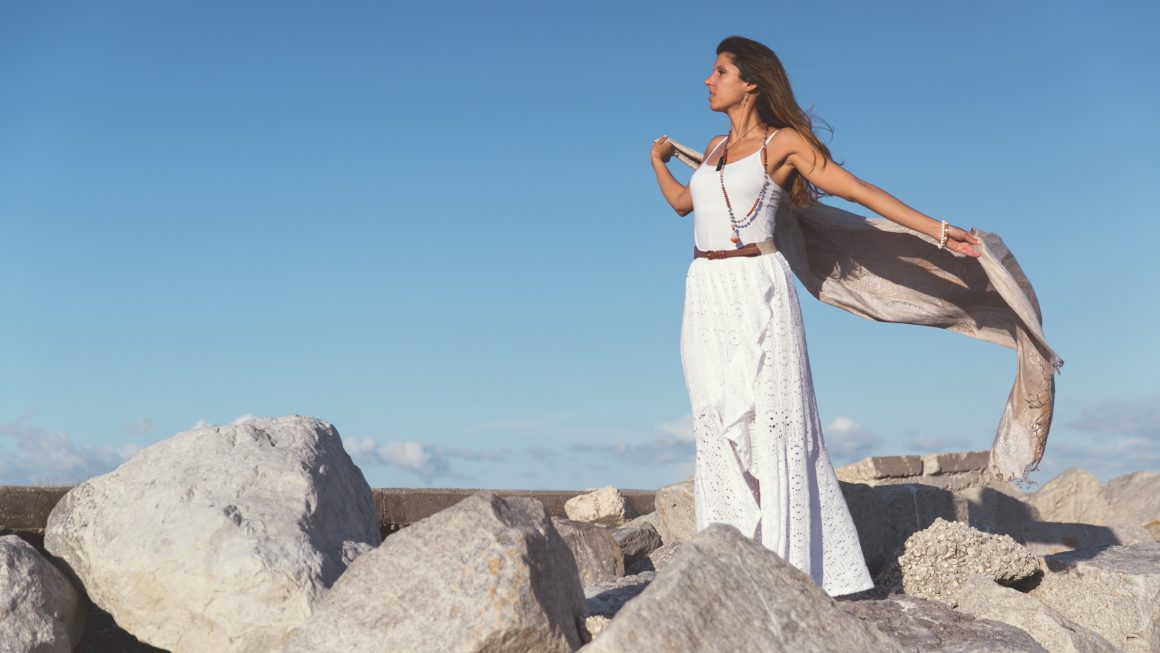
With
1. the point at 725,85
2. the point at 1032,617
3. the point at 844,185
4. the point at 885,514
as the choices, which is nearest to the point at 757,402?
the point at 844,185

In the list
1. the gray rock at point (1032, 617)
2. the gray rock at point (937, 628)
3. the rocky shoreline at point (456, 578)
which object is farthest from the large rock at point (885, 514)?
the gray rock at point (937, 628)

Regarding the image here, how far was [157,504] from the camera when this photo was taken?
15.9 feet

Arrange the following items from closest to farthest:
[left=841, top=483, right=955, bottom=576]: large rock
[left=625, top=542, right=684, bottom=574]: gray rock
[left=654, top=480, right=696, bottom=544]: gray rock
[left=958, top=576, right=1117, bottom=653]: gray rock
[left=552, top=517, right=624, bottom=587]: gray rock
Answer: [left=958, top=576, right=1117, bottom=653]: gray rock, [left=552, top=517, right=624, bottom=587]: gray rock, [left=625, top=542, right=684, bottom=574]: gray rock, [left=841, top=483, right=955, bottom=576]: large rock, [left=654, top=480, right=696, bottom=544]: gray rock

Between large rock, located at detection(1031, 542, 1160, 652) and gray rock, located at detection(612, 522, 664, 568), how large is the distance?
2.36m

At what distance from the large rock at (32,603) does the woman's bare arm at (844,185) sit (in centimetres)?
371

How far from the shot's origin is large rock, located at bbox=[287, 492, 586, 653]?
361 centimetres

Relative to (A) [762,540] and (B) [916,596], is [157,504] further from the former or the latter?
(B) [916,596]

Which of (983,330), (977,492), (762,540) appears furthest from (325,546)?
(977,492)

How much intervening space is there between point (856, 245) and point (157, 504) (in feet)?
12.8

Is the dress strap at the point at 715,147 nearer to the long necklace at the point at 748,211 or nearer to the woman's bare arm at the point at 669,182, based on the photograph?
the woman's bare arm at the point at 669,182

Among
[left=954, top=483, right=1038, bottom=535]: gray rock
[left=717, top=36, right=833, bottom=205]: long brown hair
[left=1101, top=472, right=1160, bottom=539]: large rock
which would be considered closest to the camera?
[left=717, top=36, right=833, bottom=205]: long brown hair

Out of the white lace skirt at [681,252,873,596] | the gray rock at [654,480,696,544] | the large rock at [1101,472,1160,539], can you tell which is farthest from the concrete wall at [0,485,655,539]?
the large rock at [1101,472,1160,539]

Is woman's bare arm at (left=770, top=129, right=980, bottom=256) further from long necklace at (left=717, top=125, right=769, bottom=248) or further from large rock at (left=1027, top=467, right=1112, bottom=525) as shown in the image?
large rock at (left=1027, top=467, right=1112, bottom=525)

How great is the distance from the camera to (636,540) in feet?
24.6
